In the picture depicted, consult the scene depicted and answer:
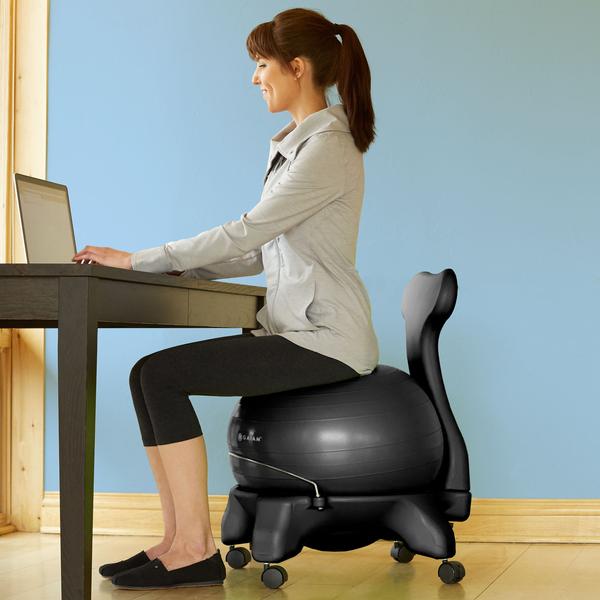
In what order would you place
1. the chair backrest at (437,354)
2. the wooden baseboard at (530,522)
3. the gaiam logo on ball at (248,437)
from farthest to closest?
the wooden baseboard at (530,522), the chair backrest at (437,354), the gaiam logo on ball at (248,437)

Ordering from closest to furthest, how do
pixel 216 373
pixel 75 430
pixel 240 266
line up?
pixel 75 430
pixel 216 373
pixel 240 266

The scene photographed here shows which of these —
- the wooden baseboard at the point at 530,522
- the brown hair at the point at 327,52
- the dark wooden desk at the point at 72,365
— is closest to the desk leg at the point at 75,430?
the dark wooden desk at the point at 72,365

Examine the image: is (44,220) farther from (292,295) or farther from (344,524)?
(344,524)

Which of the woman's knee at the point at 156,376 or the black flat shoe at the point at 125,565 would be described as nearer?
the woman's knee at the point at 156,376

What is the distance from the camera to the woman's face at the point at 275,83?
258 centimetres

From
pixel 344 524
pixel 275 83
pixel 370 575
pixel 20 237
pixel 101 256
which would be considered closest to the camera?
pixel 101 256

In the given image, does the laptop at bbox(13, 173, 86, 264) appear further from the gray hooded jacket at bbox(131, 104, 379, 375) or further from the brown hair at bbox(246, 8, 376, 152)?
the brown hair at bbox(246, 8, 376, 152)

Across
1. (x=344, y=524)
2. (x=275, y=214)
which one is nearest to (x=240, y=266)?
(x=275, y=214)

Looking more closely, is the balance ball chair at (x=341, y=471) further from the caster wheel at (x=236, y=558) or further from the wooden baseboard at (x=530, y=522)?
the wooden baseboard at (x=530, y=522)

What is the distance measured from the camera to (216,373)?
2.37 metres

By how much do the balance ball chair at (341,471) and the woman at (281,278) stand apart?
3.2 inches

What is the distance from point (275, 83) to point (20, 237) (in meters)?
1.31

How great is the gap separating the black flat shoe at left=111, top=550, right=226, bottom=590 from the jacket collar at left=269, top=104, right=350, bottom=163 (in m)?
A: 0.98

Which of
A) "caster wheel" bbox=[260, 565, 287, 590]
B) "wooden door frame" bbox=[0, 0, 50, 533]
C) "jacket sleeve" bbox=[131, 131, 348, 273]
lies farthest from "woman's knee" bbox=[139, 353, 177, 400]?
"wooden door frame" bbox=[0, 0, 50, 533]
